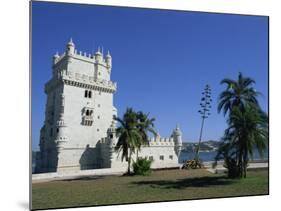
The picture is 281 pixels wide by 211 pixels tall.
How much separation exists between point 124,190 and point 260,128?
4.73 metres

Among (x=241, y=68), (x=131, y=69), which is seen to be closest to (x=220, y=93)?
(x=241, y=68)

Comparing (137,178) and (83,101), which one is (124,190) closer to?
(137,178)

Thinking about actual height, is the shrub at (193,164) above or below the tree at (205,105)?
A: below

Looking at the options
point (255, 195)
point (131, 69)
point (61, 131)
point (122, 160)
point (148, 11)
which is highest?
point (148, 11)

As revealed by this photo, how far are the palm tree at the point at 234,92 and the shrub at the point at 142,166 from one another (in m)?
2.74

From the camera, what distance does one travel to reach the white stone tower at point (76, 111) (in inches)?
389

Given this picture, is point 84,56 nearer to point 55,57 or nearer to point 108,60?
point 108,60

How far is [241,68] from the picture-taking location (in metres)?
11.3

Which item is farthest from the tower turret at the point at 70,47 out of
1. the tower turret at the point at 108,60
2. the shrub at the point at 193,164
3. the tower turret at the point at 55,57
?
the shrub at the point at 193,164

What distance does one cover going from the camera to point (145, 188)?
10297 mm

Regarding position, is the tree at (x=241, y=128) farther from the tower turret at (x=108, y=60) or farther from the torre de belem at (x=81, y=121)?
the tower turret at (x=108, y=60)

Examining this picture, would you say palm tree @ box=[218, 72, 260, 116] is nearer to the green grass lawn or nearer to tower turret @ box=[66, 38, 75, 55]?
the green grass lawn

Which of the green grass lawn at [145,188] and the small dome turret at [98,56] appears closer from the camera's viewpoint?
the green grass lawn at [145,188]

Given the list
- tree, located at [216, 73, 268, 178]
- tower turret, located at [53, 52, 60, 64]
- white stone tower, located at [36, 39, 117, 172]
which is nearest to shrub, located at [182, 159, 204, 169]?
tree, located at [216, 73, 268, 178]
